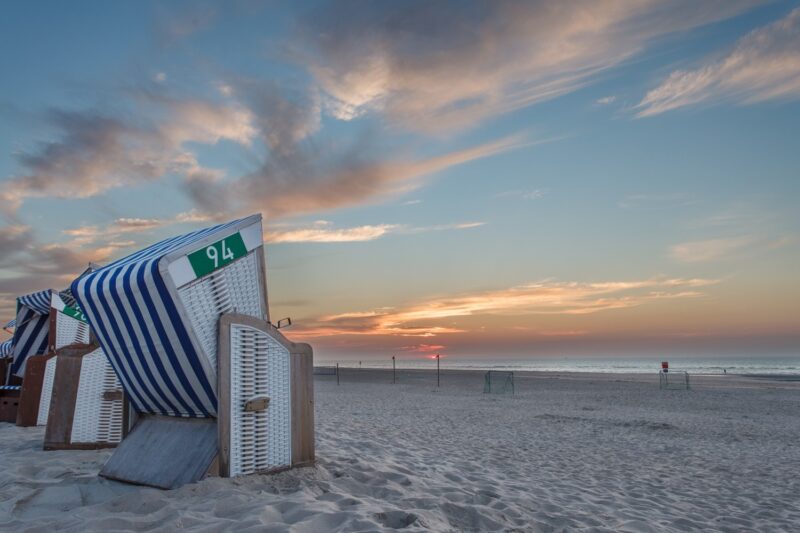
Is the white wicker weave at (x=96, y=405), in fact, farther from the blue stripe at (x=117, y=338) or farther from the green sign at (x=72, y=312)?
the green sign at (x=72, y=312)

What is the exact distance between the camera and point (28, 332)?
36.8ft

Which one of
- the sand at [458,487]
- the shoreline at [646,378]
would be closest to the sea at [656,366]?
the shoreline at [646,378]

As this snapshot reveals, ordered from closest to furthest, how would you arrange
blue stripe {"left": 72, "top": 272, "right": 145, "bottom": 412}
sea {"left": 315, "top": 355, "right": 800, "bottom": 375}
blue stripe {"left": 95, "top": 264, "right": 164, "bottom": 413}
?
blue stripe {"left": 95, "top": 264, "right": 164, "bottom": 413} → blue stripe {"left": 72, "top": 272, "right": 145, "bottom": 412} → sea {"left": 315, "top": 355, "right": 800, "bottom": 375}

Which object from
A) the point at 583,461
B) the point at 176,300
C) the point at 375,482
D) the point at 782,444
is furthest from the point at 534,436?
the point at 176,300

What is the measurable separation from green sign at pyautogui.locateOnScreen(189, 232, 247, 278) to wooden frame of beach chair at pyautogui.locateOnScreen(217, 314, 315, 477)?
499mm

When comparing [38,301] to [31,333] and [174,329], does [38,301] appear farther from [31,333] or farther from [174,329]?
[174,329]

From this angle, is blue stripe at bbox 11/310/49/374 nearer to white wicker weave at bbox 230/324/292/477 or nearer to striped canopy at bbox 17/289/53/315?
striped canopy at bbox 17/289/53/315

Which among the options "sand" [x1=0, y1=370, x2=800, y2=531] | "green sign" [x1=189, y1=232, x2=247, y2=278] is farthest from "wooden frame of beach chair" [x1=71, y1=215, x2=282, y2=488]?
"sand" [x1=0, y1=370, x2=800, y2=531]

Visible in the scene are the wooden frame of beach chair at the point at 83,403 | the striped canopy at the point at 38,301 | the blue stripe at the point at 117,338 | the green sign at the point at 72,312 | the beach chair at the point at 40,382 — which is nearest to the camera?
the blue stripe at the point at 117,338

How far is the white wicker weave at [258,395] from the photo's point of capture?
5027mm

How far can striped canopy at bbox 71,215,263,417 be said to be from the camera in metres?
4.57

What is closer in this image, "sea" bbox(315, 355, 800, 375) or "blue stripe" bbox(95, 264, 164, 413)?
"blue stripe" bbox(95, 264, 164, 413)

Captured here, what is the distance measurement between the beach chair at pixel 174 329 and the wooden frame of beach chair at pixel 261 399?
137 mm

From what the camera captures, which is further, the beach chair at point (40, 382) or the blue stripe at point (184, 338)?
the beach chair at point (40, 382)
